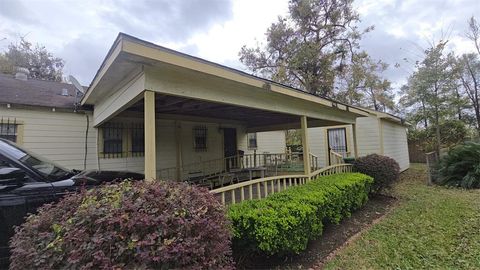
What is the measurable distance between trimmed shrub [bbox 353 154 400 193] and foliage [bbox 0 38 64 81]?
2144 cm

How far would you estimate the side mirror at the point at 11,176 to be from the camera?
282cm

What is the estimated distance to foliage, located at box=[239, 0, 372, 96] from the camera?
17812 mm

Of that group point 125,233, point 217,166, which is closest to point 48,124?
point 217,166

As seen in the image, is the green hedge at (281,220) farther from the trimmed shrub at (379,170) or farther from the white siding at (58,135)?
the white siding at (58,135)

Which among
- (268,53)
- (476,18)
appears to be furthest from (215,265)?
(476,18)

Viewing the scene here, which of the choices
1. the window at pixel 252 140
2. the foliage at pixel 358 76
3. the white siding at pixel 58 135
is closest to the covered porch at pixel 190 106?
the white siding at pixel 58 135

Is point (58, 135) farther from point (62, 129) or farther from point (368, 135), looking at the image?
point (368, 135)

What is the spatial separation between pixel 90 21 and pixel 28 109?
156 inches

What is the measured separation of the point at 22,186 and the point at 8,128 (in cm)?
396

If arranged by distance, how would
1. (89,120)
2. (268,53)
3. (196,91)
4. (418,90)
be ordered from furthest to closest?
(268,53) → (418,90) → (89,120) → (196,91)

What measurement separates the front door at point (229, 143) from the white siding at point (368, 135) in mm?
6249

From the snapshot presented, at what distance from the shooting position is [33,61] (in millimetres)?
19344

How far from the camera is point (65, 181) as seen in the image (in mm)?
3334

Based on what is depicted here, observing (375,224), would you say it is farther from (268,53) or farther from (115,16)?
(268,53)
